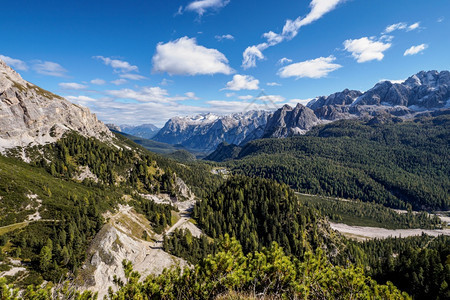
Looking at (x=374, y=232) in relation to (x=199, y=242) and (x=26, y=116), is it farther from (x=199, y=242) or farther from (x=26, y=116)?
(x=26, y=116)

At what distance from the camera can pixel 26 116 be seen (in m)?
140

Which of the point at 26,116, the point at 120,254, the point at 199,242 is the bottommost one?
the point at 199,242

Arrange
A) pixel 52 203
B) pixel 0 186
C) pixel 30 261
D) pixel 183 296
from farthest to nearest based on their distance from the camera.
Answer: pixel 52 203 < pixel 0 186 < pixel 30 261 < pixel 183 296

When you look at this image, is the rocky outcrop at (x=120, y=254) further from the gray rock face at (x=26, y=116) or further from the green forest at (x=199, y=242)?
the gray rock face at (x=26, y=116)

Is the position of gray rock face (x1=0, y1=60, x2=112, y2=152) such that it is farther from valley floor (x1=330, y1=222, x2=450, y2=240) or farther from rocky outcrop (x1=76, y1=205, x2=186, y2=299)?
valley floor (x1=330, y1=222, x2=450, y2=240)

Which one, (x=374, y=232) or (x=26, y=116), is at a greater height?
(x=26, y=116)

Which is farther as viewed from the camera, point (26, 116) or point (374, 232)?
point (374, 232)

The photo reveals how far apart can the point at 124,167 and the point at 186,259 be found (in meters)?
94.9

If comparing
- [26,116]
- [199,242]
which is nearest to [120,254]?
[199,242]

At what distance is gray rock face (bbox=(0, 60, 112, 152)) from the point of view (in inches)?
5044

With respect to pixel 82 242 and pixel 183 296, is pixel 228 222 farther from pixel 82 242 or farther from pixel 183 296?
pixel 183 296

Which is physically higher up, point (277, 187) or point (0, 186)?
point (0, 186)

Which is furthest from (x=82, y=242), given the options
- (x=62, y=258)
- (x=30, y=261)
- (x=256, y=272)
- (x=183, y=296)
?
(x=256, y=272)

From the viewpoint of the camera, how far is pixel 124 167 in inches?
5837
